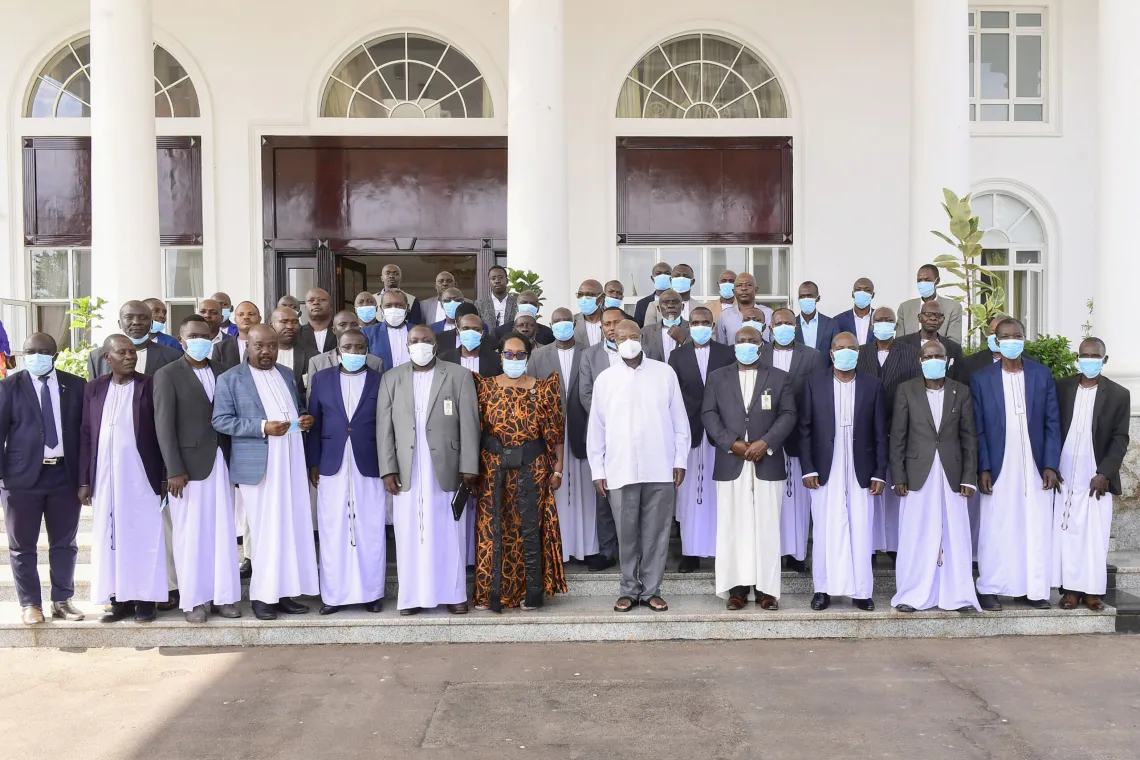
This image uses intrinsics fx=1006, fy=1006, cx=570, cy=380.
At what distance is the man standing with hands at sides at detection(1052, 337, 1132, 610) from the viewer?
23.2 ft

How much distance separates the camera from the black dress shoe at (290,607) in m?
7.11

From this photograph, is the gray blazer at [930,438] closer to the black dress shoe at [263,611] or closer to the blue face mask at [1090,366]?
the blue face mask at [1090,366]

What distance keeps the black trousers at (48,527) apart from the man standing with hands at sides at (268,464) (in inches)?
47.0

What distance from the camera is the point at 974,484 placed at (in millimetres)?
7020

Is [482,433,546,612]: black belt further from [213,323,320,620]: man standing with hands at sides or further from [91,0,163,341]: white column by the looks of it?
[91,0,163,341]: white column

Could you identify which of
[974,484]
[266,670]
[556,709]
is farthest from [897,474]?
[266,670]

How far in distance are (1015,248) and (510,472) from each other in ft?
29.2

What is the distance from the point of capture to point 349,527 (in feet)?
23.4

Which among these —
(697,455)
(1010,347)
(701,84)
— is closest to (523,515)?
(697,455)

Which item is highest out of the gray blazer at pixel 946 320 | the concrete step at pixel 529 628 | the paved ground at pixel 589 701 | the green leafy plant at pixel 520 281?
the green leafy plant at pixel 520 281

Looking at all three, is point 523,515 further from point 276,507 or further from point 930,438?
point 930,438

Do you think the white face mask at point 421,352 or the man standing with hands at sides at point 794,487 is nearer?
the white face mask at point 421,352

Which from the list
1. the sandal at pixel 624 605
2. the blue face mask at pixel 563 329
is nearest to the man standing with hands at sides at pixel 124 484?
the blue face mask at pixel 563 329

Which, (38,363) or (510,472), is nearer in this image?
(38,363)
